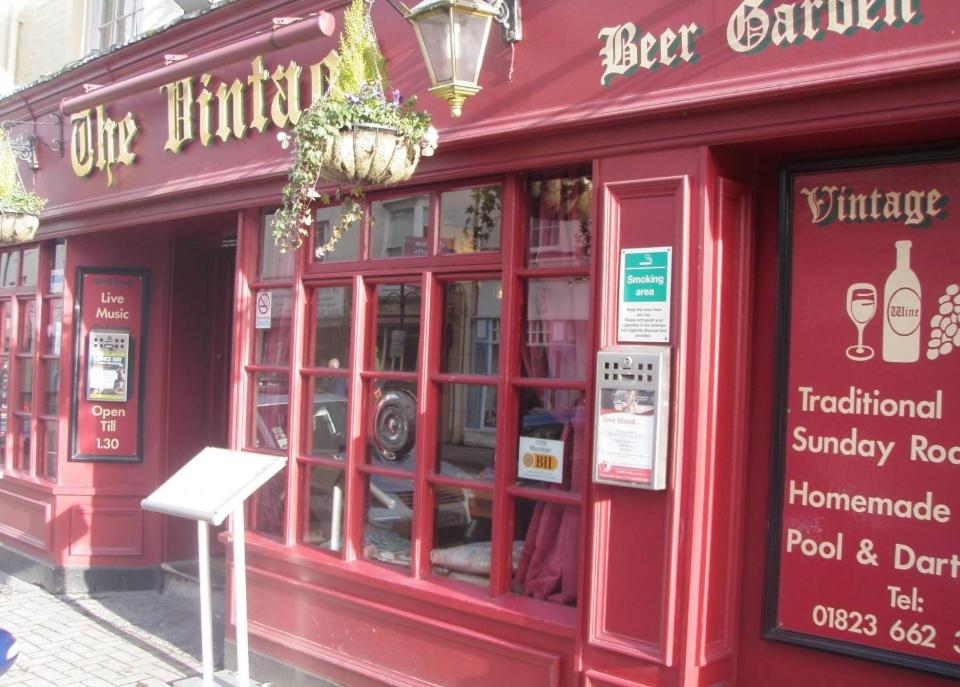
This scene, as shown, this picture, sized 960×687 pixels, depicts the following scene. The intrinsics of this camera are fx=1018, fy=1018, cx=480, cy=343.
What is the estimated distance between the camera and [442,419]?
A: 5211mm

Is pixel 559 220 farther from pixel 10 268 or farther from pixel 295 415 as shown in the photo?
pixel 10 268

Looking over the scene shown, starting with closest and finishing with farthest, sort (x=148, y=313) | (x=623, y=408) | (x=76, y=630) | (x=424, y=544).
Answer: (x=623, y=408) < (x=424, y=544) < (x=76, y=630) < (x=148, y=313)

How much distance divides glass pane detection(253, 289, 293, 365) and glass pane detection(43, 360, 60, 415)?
3.19 meters

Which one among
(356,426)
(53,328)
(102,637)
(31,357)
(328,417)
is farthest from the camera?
(31,357)

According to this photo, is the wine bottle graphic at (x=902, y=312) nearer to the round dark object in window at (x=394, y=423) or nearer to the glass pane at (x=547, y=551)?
the glass pane at (x=547, y=551)

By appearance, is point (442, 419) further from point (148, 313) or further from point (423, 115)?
point (148, 313)

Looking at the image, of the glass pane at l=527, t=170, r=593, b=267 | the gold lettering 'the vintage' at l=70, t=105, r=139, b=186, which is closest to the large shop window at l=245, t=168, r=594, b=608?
the glass pane at l=527, t=170, r=593, b=267

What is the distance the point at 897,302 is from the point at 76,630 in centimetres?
604

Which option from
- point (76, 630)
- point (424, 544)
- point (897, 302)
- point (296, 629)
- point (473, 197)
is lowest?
point (76, 630)

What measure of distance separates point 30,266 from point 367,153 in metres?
5.85

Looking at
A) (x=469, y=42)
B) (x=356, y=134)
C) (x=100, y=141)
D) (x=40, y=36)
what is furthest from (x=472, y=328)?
(x=40, y=36)

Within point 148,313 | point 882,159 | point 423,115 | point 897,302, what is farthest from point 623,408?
point 148,313

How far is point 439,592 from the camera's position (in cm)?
495

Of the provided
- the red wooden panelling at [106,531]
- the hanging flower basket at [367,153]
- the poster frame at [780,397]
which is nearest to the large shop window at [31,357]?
the red wooden panelling at [106,531]
